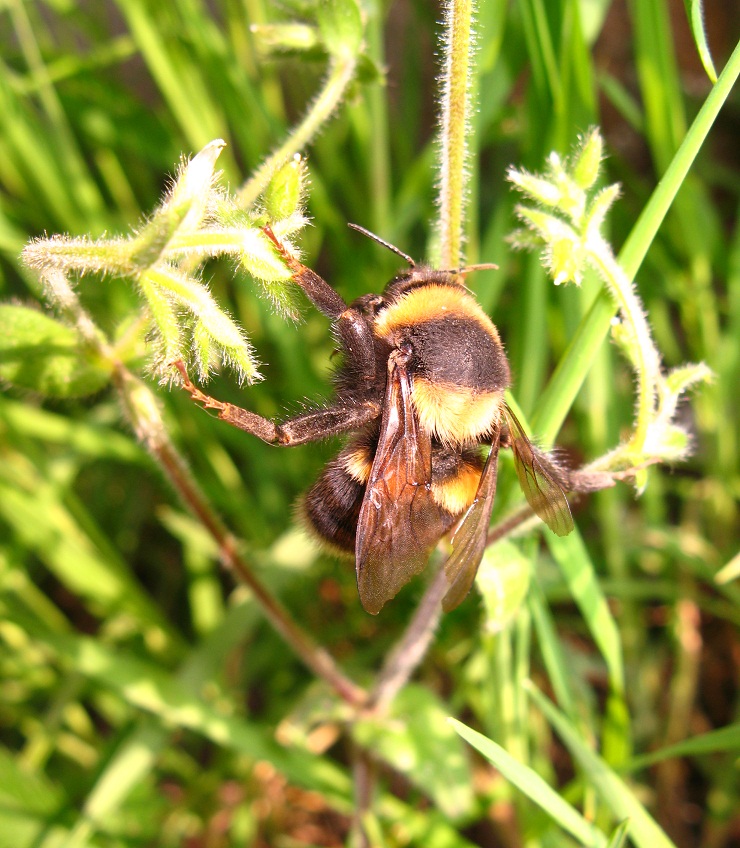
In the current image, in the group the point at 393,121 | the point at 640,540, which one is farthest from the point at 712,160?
the point at 640,540

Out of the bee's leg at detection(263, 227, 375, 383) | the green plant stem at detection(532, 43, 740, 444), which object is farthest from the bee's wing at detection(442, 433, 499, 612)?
the bee's leg at detection(263, 227, 375, 383)

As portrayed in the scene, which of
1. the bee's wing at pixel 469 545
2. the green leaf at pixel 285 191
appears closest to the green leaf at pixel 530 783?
the bee's wing at pixel 469 545

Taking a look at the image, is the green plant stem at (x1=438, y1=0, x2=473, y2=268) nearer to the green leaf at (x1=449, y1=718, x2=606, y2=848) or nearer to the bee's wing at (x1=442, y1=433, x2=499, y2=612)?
the bee's wing at (x1=442, y1=433, x2=499, y2=612)

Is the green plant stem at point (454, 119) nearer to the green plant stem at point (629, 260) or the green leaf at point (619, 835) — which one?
the green plant stem at point (629, 260)

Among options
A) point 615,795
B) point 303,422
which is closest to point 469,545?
point 303,422

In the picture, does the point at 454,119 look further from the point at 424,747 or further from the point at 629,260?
the point at 424,747

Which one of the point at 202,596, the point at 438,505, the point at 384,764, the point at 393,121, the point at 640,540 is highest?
the point at 393,121

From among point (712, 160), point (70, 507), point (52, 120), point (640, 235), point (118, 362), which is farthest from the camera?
point (712, 160)

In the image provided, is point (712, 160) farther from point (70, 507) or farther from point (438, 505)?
point (70, 507)
